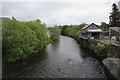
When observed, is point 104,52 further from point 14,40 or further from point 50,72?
point 14,40

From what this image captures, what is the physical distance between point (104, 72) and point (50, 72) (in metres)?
6.91

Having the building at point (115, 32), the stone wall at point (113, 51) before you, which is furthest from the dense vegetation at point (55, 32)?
the stone wall at point (113, 51)

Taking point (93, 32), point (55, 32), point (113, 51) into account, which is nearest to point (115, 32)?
point (93, 32)

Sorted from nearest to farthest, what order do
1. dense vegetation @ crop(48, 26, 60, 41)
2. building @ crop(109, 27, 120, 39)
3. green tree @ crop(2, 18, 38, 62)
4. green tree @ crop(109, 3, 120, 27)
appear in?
green tree @ crop(2, 18, 38, 62)
building @ crop(109, 27, 120, 39)
green tree @ crop(109, 3, 120, 27)
dense vegetation @ crop(48, 26, 60, 41)

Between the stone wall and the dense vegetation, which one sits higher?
the dense vegetation

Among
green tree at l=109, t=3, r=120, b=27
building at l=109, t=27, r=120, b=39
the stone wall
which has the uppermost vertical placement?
green tree at l=109, t=3, r=120, b=27

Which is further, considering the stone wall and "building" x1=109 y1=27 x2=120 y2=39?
"building" x1=109 y1=27 x2=120 y2=39

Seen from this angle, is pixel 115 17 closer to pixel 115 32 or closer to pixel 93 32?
pixel 115 32

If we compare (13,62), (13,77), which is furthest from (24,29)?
(13,77)

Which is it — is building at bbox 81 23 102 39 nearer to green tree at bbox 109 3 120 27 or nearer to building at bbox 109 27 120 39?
building at bbox 109 27 120 39

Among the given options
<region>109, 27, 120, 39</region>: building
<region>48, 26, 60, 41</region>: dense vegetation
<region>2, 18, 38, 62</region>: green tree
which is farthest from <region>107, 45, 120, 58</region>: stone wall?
<region>48, 26, 60, 41</region>: dense vegetation

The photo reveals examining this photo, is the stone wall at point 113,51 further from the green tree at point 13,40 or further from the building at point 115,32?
the green tree at point 13,40

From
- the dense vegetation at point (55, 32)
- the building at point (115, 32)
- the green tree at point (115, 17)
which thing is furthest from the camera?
the dense vegetation at point (55, 32)

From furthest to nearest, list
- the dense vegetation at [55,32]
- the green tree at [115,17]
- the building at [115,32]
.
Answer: the dense vegetation at [55,32] → the green tree at [115,17] → the building at [115,32]
